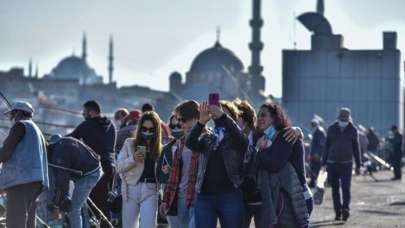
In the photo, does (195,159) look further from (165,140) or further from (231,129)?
(165,140)

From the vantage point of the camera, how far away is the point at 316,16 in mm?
63656

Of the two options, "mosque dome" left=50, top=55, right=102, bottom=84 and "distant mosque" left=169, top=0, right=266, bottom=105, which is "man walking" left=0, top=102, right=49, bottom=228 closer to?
"distant mosque" left=169, top=0, right=266, bottom=105

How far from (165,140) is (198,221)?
6.14m

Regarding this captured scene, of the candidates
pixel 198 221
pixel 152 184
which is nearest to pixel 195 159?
pixel 198 221

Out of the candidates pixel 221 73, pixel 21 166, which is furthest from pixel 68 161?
pixel 221 73

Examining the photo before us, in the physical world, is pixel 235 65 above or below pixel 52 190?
above

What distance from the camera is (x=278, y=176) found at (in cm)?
1097

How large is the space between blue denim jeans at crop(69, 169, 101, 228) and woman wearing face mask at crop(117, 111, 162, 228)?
4.83ft

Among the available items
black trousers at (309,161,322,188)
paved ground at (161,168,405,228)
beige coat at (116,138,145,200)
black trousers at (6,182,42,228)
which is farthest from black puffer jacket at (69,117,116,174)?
black trousers at (309,161,322,188)

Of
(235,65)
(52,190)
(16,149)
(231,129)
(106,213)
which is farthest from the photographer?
(235,65)

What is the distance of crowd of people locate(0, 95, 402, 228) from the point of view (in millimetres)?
10828

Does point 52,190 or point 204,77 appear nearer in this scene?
point 52,190

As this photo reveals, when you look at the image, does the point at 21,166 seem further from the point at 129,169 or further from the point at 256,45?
the point at 256,45

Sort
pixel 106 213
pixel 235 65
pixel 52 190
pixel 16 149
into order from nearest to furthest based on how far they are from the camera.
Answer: pixel 16 149, pixel 52 190, pixel 106 213, pixel 235 65
